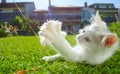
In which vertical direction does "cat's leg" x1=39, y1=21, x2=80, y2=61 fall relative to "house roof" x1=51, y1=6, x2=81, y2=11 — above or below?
above

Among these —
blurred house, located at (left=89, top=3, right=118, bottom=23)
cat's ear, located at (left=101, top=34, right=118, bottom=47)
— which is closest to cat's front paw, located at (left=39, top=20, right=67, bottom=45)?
cat's ear, located at (left=101, top=34, right=118, bottom=47)

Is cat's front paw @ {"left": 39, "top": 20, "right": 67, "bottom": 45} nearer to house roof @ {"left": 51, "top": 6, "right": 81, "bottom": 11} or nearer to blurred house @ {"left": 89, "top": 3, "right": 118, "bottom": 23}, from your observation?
house roof @ {"left": 51, "top": 6, "right": 81, "bottom": 11}

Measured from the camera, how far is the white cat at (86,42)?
10.7 feet

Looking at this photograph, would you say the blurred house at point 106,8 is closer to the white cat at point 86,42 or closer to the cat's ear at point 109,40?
the white cat at point 86,42

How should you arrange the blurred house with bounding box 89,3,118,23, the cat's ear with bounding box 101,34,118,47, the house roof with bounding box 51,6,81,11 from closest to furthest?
the cat's ear with bounding box 101,34,118,47
the house roof with bounding box 51,6,81,11
the blurred house with bounding box 89,3,118,23

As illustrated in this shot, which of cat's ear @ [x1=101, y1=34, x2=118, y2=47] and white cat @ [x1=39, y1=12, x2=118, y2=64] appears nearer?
cat's ear @ [x1=101, y1=34, x2=118, y2=47]

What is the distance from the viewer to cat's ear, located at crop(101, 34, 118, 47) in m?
3.12

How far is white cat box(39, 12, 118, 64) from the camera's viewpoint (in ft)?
10.7

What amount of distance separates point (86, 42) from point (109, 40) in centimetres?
26

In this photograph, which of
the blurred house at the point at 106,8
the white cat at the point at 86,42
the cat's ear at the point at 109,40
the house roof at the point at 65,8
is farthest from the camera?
the blurred house at the point at 106,8

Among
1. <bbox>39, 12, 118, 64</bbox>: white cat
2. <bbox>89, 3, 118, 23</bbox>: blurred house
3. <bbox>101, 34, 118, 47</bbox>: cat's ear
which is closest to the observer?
<bbox>101, 34, 118, 47</bbox>: cat's ear

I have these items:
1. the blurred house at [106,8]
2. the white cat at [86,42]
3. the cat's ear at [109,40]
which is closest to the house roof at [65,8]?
the blurred house at [106,8]

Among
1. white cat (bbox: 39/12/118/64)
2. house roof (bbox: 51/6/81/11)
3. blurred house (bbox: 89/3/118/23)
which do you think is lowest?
blurred house (bbox: 89/3/118/23)

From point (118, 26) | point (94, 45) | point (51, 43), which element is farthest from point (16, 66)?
point (118, 26)
